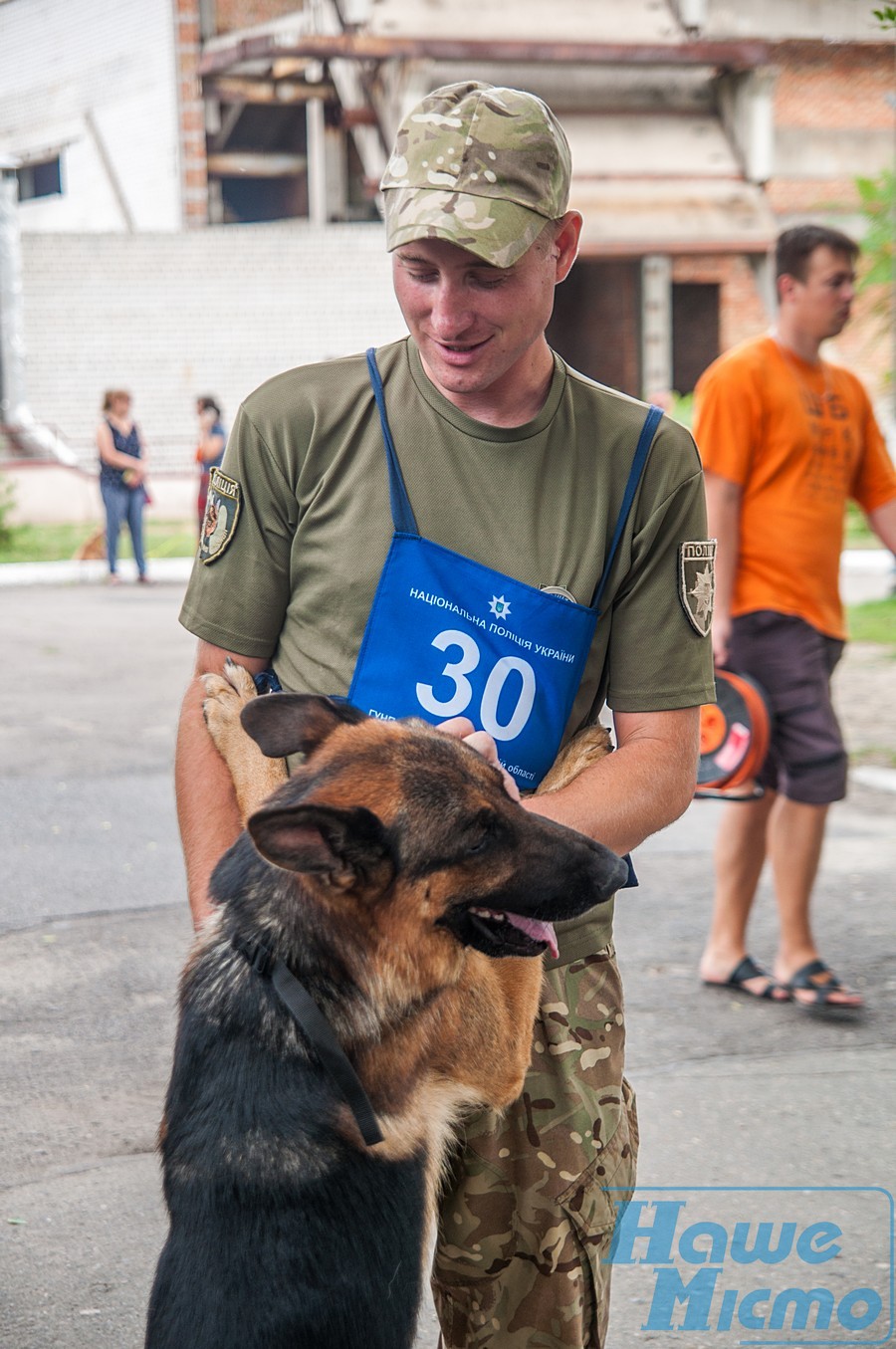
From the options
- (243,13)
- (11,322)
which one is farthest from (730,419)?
(243,13)

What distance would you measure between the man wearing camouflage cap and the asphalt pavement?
1.31m

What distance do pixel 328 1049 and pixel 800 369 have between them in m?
4.18

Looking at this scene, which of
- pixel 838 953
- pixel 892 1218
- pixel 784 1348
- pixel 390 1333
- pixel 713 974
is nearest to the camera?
pixel 390 1333

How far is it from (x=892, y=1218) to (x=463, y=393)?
283cm

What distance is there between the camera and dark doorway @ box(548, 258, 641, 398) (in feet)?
93.8

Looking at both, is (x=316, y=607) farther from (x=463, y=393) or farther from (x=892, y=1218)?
(x=892, y=1218)

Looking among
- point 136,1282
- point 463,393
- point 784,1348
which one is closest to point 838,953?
point 784,1348

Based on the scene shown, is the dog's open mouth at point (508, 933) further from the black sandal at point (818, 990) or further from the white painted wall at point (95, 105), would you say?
the white painted wall at point (95, 105)

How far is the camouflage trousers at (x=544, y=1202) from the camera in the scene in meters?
2.45

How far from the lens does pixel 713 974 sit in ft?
18.4

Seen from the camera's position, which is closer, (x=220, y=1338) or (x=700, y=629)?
(x=220, y=1338)

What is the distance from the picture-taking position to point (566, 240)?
2.46 m

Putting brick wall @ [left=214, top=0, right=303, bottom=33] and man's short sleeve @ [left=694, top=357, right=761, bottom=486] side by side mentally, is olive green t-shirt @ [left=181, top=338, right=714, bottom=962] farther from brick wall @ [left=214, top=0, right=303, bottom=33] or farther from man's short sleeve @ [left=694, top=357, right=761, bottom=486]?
brick wall @ [left=214, top=0, right=303, bottom=33]

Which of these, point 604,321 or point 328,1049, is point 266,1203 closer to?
point 328,1049
